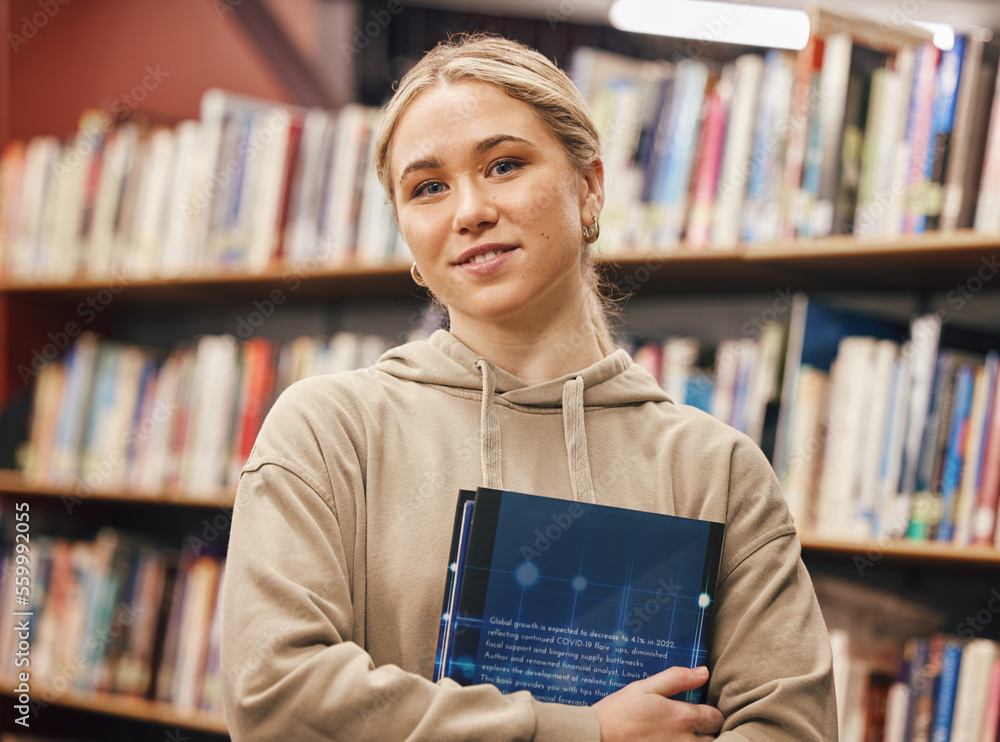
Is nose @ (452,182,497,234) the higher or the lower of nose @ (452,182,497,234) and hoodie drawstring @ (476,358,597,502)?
the higher

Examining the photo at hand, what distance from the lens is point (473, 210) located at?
1040 mm

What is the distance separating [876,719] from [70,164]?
2.37 metres

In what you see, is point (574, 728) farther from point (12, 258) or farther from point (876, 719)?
point (12, 258)

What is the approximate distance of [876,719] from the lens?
5.20 feet

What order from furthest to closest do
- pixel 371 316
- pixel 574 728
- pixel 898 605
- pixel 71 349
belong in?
pixel 71 349 < pixel 371 316 < pixel 898 605 < pixel 574 728

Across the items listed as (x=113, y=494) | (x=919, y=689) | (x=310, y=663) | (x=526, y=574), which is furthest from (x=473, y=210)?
(x=113, y=494)

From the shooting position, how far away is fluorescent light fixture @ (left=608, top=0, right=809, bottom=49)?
266 centimetres

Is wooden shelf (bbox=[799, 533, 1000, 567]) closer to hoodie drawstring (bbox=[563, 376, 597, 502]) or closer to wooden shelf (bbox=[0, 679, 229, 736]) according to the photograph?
hoodie drawstring (bbox=[563, 376, 597, 502])

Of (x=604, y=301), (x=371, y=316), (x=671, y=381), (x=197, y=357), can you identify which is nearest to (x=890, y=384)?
(x=671, y=381)

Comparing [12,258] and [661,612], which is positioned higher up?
[12,258]

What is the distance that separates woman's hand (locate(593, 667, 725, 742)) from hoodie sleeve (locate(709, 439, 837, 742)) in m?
0.03

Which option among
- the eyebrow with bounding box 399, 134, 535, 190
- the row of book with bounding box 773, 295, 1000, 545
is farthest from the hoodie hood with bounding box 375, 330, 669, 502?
the row of book with bounding box 773, 295, 1000, 545

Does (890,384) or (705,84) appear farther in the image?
(705,84)

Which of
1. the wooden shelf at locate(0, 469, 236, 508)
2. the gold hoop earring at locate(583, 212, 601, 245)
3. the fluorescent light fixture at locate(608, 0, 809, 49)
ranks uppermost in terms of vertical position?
the fluorescent light fixture at locate(608, 0, 809, 49)
